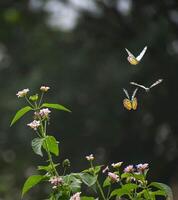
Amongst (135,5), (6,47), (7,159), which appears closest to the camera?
(135,5)

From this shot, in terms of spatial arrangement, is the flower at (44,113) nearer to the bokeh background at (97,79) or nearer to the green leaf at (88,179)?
the green leaf at (88,179)

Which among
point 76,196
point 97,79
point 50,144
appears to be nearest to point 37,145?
point 50,144

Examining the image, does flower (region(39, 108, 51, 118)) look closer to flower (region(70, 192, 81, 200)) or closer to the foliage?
the foliage

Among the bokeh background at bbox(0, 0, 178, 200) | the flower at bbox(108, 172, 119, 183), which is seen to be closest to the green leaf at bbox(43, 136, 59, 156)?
the flower at bbox(108, 172, 119, 183)

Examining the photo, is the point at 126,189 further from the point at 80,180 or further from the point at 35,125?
the point at 35,125

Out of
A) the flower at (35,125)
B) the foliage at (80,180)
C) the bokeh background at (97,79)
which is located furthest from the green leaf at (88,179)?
the bokeh background at (97,79)

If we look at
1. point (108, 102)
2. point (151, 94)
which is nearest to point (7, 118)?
point (108, 102)

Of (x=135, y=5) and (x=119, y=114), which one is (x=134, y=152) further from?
(x=135, y=5)
